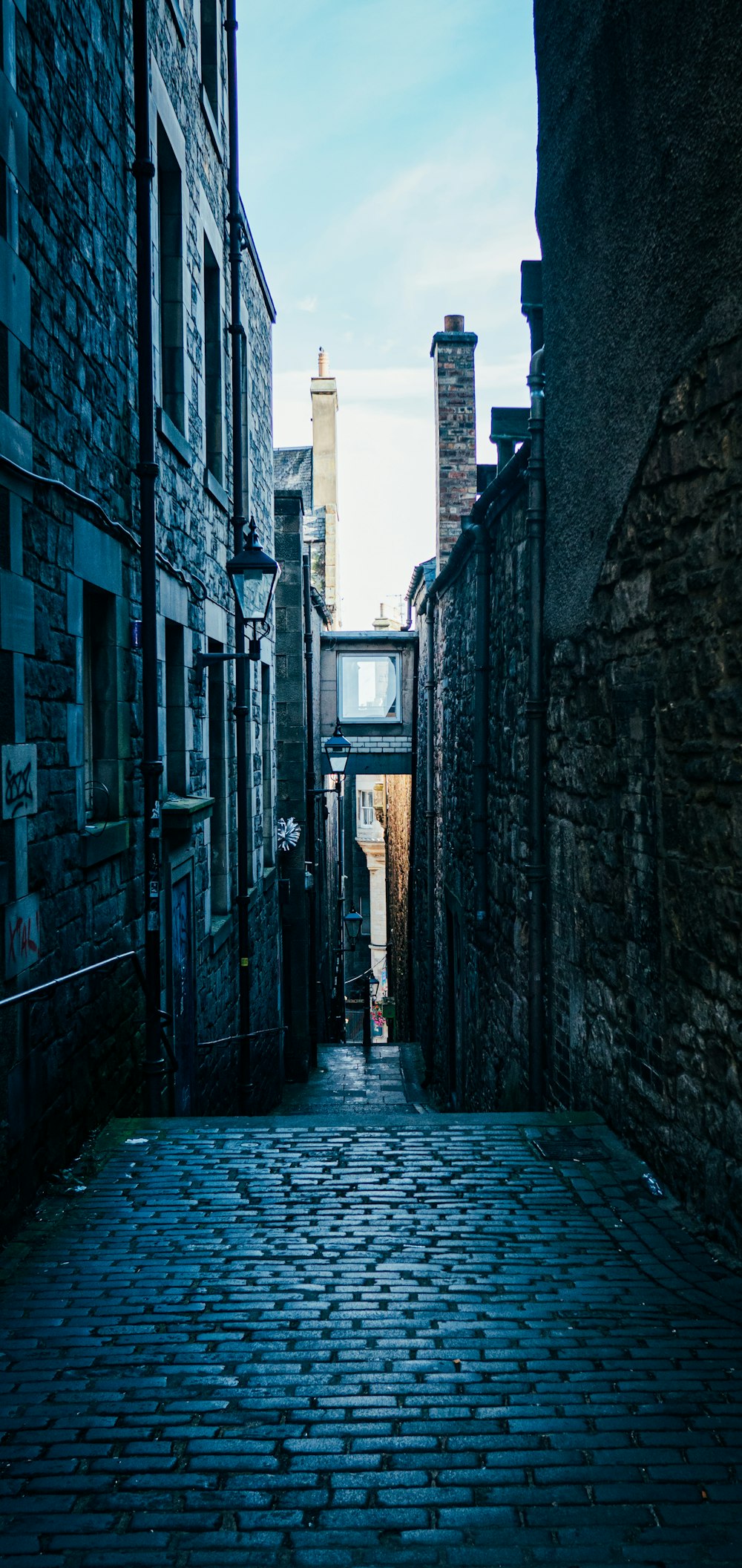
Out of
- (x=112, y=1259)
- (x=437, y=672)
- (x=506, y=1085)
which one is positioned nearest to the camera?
(x=112, y=1259)

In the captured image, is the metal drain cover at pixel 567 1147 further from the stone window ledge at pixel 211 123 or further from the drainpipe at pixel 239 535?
the stone window ledge at pixel 211 123

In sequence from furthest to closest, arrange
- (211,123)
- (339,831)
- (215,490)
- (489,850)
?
(339,831) < (211,123) < (215,490) < (489,850)

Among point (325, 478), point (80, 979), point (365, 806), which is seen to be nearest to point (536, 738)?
point (80, 979)

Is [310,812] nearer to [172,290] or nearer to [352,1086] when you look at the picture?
[352,1086]

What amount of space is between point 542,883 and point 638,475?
2838 mm

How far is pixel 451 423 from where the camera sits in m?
15.8

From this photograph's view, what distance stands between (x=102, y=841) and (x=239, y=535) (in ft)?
16.8

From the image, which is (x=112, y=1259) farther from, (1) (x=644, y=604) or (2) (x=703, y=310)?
(2) (x=703, y=310)

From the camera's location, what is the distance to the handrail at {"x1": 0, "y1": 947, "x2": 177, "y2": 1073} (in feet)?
13.1

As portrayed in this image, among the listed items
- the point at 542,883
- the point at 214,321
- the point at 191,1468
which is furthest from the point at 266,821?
the point at 191,1468

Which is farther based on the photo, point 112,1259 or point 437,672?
point 437,672

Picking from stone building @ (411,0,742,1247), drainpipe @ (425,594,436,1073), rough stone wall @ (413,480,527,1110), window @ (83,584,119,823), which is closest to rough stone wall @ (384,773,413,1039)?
drainpipe @ (425,594,436,1073)

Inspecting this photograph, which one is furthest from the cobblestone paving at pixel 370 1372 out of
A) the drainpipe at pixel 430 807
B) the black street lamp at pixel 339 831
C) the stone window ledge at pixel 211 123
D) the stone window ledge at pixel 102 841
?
the black street lamp at pixel 339 831

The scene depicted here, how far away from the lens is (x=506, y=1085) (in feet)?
27.1
